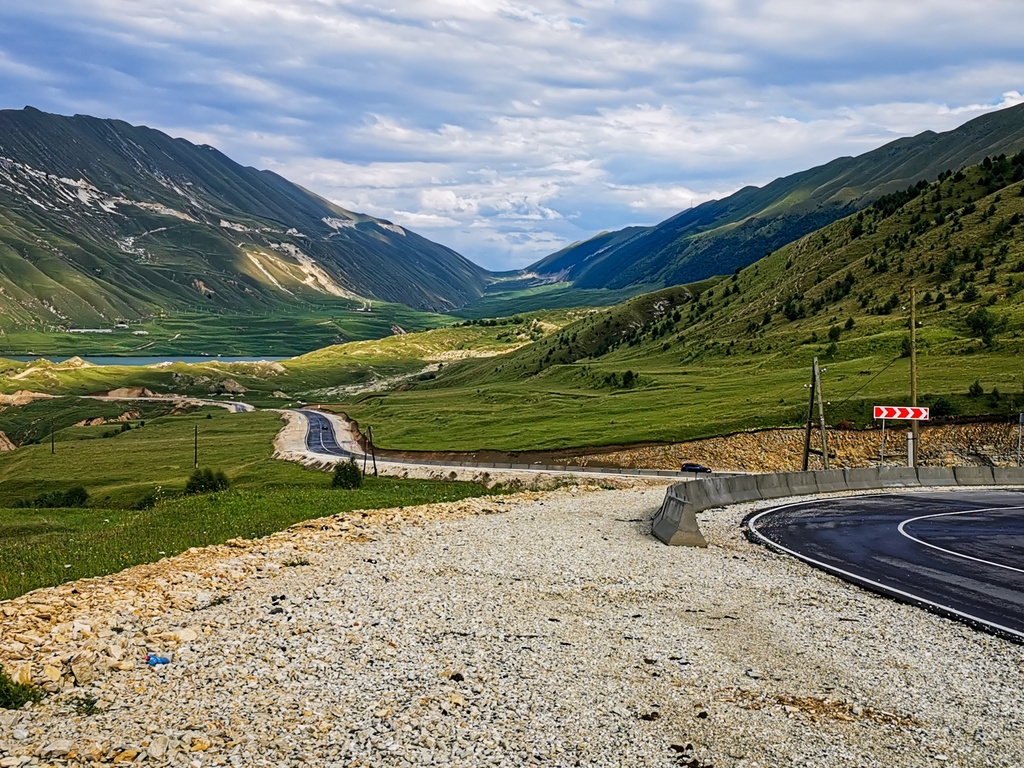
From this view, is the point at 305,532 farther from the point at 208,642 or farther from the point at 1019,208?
the point at 1019,208

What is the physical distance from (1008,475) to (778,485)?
1840cm

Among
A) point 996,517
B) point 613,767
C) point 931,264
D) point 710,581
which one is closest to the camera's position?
point 613,767

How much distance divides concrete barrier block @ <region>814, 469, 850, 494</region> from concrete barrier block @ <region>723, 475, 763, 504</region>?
6.00m

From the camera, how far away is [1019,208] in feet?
431

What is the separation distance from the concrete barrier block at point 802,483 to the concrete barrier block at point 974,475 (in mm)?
12126

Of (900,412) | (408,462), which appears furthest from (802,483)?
(408,462)

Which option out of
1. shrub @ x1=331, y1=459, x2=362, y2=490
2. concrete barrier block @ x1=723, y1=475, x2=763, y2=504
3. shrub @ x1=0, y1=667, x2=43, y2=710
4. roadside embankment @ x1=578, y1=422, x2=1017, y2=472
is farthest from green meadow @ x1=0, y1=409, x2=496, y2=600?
roadside embankment @ x1=578, y1=422, x2=1017, y2=472

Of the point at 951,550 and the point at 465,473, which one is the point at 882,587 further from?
the point at 465,473

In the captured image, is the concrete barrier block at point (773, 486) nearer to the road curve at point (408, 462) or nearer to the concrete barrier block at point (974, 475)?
the concrete barrier block at point (974, 475)

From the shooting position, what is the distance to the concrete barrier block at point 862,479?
1971 inches

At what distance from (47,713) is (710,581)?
17816 mm

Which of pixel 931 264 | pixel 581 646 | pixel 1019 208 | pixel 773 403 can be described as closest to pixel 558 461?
pixel 773 403

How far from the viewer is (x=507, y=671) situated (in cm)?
1546

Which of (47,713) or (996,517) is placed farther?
(996,517)
